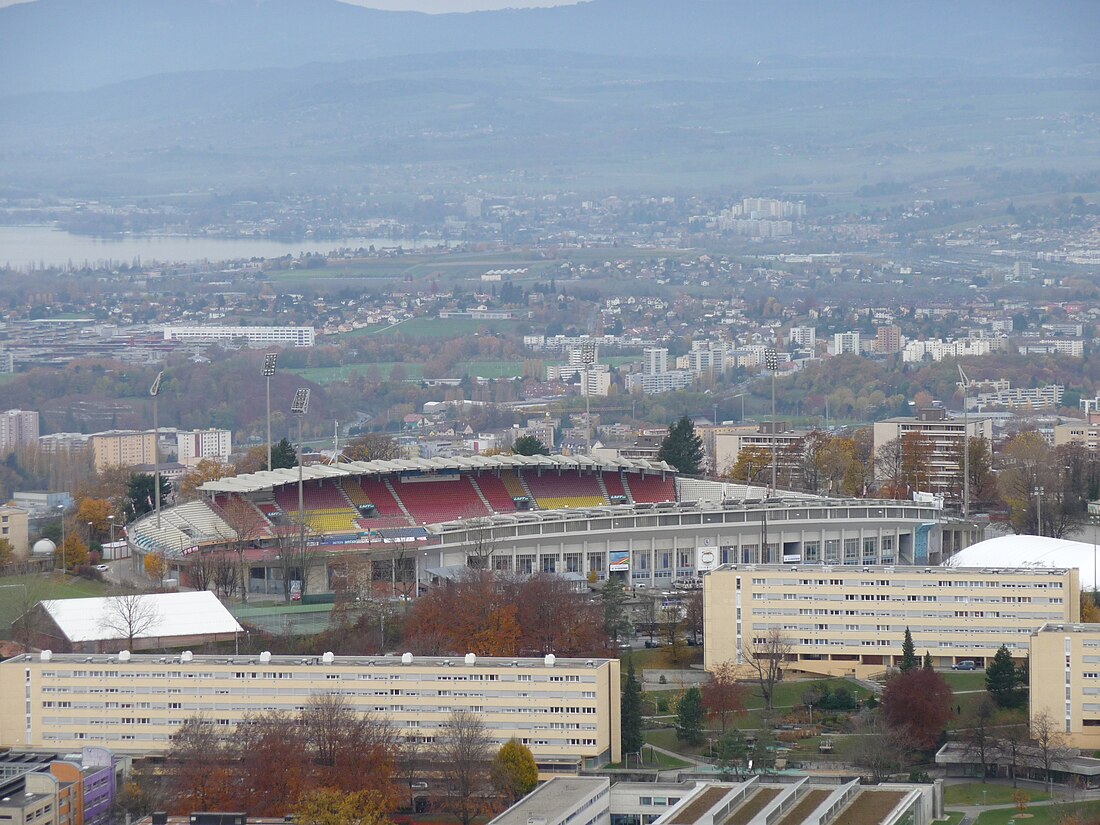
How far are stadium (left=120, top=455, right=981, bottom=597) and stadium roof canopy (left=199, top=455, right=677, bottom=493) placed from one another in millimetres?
47

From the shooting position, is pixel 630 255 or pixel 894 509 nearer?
pixel 894 509

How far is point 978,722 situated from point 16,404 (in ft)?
259

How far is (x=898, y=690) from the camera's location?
3628cm

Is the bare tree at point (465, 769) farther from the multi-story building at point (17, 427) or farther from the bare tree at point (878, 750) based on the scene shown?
the multi-story building at point (17, 427)

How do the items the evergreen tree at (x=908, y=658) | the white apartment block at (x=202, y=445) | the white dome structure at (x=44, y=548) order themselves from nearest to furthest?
the evergreen tree at (x=908, y=658)
the white dome structure at (x=44, y=548)
the white apartment block at (x=202, y=445)

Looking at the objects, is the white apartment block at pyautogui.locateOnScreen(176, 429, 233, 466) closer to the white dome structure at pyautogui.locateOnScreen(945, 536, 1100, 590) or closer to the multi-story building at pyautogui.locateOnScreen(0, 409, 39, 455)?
the multi-story building at pyautogui.locateOnScreen(0, 409, 39, 455)

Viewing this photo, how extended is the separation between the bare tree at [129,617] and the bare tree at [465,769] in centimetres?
→ 770

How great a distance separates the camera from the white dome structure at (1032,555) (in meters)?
46.0

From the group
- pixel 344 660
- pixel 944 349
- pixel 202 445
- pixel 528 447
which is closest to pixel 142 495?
pixel 528 447

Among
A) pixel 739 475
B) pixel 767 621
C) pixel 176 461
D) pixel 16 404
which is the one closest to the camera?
pixel 767 621

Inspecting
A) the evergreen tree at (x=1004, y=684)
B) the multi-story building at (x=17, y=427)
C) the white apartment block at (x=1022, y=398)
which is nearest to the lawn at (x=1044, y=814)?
the evergreen tree at (x=1004, y=684)

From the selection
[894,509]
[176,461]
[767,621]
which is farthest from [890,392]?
[767,621]

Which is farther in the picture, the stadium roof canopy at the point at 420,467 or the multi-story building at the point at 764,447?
the multi-story building at the point at 764,447

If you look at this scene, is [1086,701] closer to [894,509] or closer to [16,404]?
[894,509]
